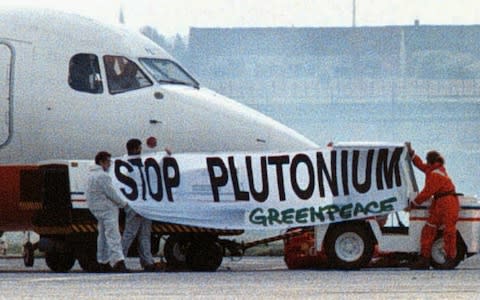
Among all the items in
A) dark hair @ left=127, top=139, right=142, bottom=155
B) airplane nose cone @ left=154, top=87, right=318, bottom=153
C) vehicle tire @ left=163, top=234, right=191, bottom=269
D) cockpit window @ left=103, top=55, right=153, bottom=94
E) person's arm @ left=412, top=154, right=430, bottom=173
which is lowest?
vehicle tire @ left=163, top=234, right=191, bottom=269

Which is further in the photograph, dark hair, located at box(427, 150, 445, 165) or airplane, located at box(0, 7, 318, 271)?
airplane, located at box(0, 7, 318, 271)

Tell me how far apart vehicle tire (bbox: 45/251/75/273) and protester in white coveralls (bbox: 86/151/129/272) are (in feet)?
4.91

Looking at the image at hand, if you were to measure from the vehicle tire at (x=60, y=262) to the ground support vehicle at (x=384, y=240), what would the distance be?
357cm

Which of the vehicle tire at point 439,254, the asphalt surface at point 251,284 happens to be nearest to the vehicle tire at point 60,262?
the asphalt surface at point 251,284

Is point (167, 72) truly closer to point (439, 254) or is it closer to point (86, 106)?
point (86, 106)

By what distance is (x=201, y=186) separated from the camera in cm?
3212

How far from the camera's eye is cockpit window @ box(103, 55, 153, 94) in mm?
32719

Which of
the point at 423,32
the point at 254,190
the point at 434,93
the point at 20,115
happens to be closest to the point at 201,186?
the point at 254,190

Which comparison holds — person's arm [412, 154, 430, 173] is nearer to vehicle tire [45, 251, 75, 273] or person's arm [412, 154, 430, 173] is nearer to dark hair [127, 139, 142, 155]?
dark hair [127, 139, 142, 155]

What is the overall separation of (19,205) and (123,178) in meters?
1.55

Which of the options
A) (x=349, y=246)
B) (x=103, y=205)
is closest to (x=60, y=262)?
(x=103, y=205)

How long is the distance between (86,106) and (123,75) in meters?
0.86

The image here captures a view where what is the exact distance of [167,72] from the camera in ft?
110

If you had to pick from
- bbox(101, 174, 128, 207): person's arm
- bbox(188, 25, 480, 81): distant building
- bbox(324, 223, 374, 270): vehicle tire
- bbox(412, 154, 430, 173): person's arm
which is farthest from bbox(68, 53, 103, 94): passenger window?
bbox(188, 25, 480, 81): distant building
